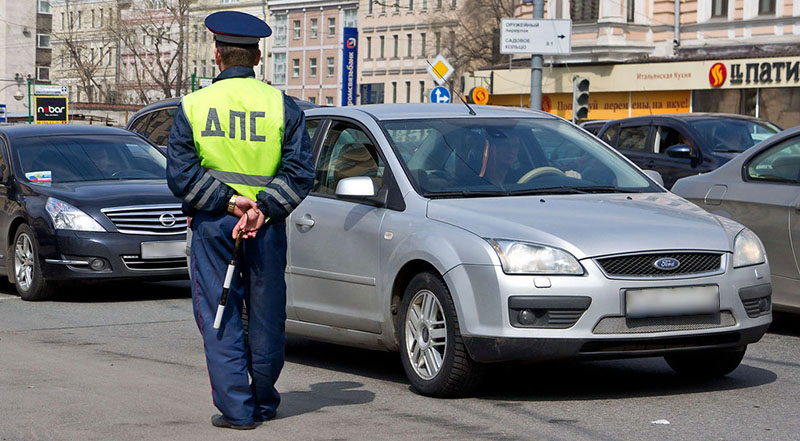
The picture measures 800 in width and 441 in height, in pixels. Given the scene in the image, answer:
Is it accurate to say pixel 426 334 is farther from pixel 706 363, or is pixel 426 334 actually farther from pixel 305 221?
pixel 706 363

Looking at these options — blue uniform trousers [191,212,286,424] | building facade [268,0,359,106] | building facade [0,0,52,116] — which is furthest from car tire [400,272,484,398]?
building facade [0,0,52,116]

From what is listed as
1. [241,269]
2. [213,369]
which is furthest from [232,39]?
[213,369]

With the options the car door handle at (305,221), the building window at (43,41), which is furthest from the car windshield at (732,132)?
the building window at (43,41)

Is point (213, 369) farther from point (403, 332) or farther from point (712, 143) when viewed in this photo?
point (712, 143)

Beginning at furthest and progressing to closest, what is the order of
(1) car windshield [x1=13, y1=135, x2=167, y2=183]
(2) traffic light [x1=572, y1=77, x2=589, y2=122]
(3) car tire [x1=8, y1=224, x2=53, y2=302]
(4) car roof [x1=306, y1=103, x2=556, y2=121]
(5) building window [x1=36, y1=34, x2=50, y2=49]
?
1. (5) building window [x1=36, y1=34, x2=50, y2=49]
2. (2) traffic light [x1=572, y1=77, x2=589, y2=122]
3. (1) car windshield [x1=13, y1=135, x2=167, y2=183]
4. (3) car tire [x1=8, y1=224, x2=53, y2=302]
5. (4) car roof [x1=306, y1=103, x2=556, y2=121]

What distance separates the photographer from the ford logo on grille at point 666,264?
6.88m

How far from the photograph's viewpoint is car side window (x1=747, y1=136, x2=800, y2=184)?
966cm

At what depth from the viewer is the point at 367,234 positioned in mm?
7812

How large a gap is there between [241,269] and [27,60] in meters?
116

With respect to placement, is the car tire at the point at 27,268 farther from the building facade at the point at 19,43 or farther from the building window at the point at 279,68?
the building facade at the point at 19,43

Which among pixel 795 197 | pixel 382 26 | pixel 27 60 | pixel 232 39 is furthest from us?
pixel 27 60

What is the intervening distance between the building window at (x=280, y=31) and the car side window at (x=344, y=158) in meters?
103

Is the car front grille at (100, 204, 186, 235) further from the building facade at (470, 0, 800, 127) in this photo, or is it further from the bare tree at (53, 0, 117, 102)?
the bare tree at (53, 0, 117, 102)

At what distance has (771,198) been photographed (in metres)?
9.66
